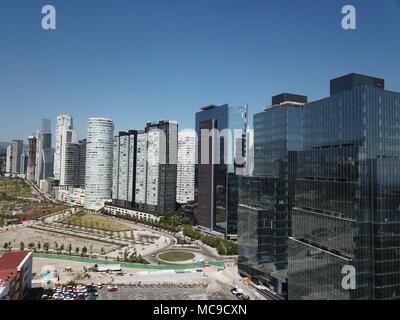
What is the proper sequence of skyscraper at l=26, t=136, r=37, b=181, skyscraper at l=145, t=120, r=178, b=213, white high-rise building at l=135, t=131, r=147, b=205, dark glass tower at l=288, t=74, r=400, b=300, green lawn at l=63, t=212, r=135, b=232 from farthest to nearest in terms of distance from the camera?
1. skyscraper at l=26, t=136, r=37, b=181
2. white high-rise building at l=135, t=131, r=147, b=205
3. skyscraper at l=145, t=120, r=178, b=213
4. green lawn at l=63, t=212, r=135, b=232
5. dark glass tower at l=288, t=74, r=400, b=300

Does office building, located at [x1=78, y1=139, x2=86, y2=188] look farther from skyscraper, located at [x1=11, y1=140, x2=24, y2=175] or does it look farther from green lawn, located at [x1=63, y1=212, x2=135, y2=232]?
skyscraper, located at [x1=11, y1=140, x2=24, y2=175]

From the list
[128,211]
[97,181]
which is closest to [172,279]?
[128,211]

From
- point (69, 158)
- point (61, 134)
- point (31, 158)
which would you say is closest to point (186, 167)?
point (69, 158)

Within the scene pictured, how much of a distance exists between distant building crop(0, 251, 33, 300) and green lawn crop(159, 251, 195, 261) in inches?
331

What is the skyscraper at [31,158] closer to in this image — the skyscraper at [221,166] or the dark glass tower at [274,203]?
the skyscraper at [221,166]

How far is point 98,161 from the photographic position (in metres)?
38.2

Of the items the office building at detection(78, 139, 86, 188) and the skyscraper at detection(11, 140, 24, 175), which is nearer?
the office building at detection(78, 139, 86, 188)

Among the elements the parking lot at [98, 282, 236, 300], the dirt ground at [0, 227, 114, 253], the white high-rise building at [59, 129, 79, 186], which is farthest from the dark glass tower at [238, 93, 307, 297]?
the white high-rise building at [59, 129, 79, 186]

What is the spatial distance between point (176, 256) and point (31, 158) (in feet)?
157

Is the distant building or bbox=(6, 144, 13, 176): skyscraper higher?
bbox=(6, 144, 13, 176): skyscraper

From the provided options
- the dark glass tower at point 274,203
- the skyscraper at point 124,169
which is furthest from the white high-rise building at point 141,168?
the dark glass tower at point 274,203

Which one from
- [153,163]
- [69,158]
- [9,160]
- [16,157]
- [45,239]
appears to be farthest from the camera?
[9,160]

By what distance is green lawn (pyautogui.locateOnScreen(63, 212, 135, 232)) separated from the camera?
27.7 metres

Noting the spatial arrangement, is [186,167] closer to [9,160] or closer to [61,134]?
[61,134]
